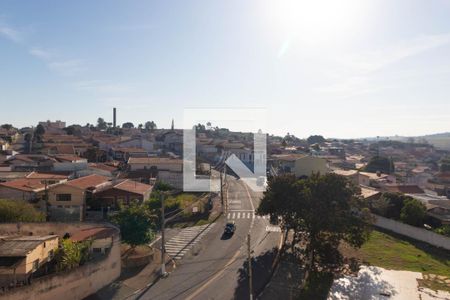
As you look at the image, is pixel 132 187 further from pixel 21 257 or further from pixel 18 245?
pixel 21 257

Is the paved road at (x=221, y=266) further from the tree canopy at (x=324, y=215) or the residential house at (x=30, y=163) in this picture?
the residential house at (x=30, y=163)

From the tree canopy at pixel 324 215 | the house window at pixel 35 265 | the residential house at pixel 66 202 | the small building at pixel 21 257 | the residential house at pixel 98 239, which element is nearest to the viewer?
the small building at pixel 21 257

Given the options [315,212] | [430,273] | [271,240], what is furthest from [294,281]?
[430,273]

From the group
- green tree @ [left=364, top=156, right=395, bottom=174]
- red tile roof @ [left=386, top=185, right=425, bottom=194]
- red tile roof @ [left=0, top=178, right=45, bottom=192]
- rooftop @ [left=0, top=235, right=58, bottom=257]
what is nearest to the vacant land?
red tile roof @ [left=386, top=185, right=425, bottom=194]

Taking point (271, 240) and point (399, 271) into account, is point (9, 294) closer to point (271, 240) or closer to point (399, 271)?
point (271, 240)

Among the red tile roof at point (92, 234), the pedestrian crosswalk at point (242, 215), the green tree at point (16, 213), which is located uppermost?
the green tree at point (16, 213)

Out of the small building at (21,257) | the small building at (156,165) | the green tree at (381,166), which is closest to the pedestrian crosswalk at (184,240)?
the small building at (21,257)
